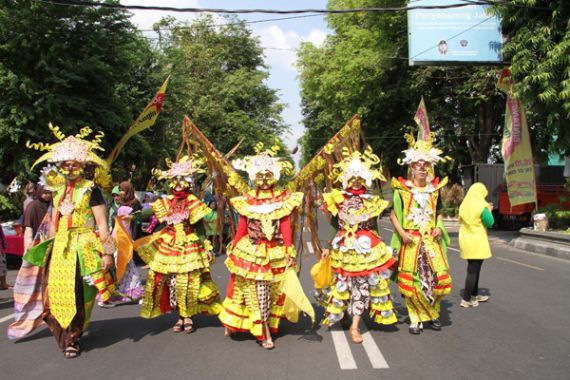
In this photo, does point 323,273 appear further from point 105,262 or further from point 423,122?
point 423,122

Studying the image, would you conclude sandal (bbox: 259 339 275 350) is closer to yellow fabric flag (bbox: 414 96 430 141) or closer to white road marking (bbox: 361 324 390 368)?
white road marking (bbox: 361 324 390 368)

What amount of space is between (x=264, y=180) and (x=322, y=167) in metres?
0.89

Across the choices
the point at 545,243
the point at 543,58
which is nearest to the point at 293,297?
the point at 545,243

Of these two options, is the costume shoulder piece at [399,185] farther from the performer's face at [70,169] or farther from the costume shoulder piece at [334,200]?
the performer's face at [70,169]

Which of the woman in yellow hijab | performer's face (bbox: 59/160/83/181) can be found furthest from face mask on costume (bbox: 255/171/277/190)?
the woman in yellow hijab

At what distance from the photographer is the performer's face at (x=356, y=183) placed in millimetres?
5957

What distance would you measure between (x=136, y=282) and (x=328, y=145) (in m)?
3.83

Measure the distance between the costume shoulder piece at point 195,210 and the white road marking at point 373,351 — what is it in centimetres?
227

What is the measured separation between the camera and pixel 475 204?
24.9ft

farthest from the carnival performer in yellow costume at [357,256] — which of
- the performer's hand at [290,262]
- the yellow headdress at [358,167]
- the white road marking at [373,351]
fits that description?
the performer's hand at [290,262]

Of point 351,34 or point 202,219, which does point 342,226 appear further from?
point 351,34

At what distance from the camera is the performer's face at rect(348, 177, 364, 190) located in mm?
5957

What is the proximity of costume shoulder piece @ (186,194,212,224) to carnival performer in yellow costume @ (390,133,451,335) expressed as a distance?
2210mm

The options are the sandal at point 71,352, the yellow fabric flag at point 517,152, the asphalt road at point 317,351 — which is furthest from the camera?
the yellow fabric flag at point 517,152
